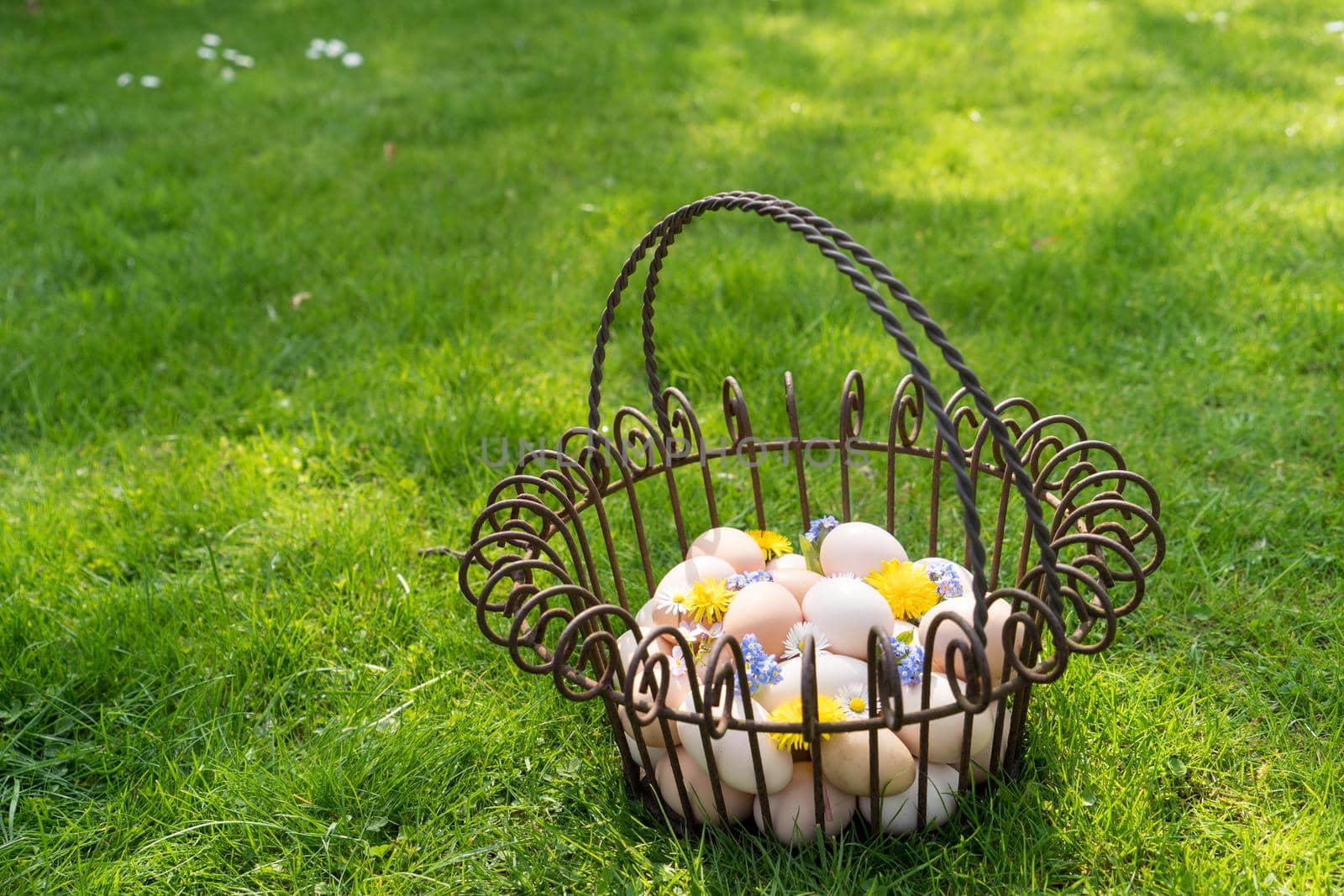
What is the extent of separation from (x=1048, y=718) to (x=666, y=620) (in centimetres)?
71

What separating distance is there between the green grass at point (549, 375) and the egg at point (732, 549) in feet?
1.29

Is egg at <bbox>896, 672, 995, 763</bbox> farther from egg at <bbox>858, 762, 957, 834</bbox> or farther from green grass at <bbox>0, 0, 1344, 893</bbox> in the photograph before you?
green grass at <bbox>0, 0, 1344, 893</bbox>

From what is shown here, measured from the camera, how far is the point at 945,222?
3.90m

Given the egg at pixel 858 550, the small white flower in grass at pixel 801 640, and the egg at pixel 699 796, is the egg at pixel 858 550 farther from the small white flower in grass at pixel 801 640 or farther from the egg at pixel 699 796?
the egg at pixel 699 796

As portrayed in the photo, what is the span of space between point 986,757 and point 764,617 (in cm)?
43

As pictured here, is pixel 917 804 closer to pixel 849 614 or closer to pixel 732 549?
pixel 849 614

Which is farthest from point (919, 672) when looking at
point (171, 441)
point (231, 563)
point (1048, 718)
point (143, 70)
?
point (143, 70)

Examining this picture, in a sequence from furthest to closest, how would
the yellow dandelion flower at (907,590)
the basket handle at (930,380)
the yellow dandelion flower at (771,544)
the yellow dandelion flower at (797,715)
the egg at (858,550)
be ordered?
the yellow dandelion flower at (771,544)
the egg at (858,550)
the yellow dandelion flower at (907,590)
the yellow dandelion flower at (797,715)
the basket handle at (930,380)

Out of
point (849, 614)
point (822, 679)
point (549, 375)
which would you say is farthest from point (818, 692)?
point (549, 375)

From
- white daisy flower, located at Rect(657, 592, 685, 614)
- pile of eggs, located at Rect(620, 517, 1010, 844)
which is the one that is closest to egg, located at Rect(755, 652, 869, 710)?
pile of eggs, located at Rect(620, 517, 1010, 844)

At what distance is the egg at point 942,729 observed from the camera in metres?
1.60

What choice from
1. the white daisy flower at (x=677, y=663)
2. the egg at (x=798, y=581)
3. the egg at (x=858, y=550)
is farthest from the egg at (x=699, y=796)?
the egg at (x=858, y=550)

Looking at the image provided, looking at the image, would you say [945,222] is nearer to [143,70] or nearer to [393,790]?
[393,790]

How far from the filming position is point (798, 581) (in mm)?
1893
